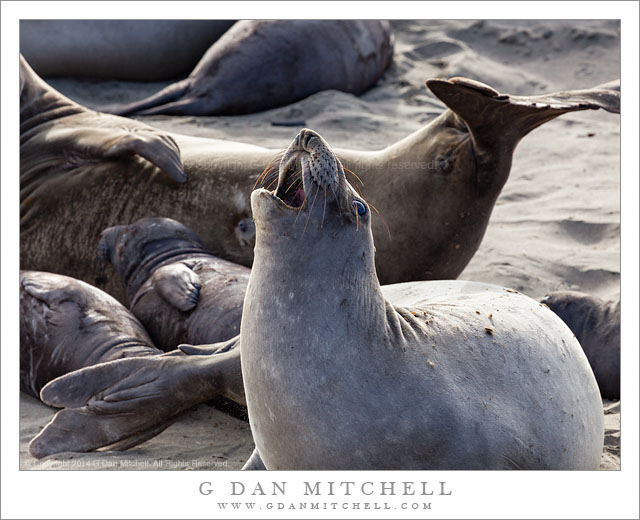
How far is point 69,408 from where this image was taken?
3543 mm

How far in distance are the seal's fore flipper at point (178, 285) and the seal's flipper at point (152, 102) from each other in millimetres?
3277

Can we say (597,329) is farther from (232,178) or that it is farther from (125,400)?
(125,400)

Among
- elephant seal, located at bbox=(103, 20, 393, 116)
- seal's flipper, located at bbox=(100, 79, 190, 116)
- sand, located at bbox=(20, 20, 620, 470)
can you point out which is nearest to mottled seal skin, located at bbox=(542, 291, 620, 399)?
sand, located at bbox=(20, 20, 620, 470)

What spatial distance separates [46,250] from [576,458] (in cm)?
321

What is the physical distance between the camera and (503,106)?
13.0 ft

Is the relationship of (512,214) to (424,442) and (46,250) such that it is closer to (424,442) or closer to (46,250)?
(46,250)

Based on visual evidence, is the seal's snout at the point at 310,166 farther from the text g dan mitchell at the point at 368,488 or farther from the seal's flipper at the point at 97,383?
the seal's flipper at the point at 97,383

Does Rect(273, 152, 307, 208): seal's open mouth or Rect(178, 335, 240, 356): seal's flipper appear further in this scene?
Rect(178, 335, 240, 356): seal's flipper

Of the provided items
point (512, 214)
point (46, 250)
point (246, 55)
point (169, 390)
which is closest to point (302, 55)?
point (246, 55)

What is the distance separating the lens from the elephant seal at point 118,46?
8094 millimetres

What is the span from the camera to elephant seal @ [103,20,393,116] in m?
7.64

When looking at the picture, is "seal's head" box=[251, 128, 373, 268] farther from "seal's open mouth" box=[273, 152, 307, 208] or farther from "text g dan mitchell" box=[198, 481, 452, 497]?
"text g dan mitchell" box=[198, 481, 452, 497]

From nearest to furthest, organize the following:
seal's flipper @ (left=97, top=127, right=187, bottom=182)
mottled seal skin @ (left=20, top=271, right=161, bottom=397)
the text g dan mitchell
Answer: the text g dan mitchell, mottled seal skin @ (left=20, top=271, right=161, bottom=397), seal's flipper @ (left=97, top=127, right=187, bottom=182)

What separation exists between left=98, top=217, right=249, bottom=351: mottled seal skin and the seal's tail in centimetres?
122
